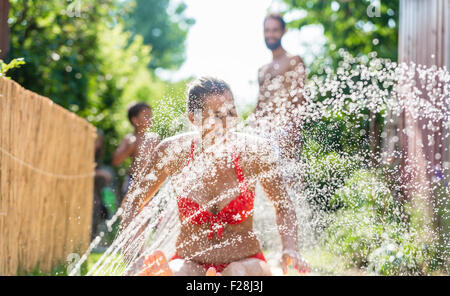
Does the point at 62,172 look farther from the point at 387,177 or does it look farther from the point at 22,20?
the point at 387,177

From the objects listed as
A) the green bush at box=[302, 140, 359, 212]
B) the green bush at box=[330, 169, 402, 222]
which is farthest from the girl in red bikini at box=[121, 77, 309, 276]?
the green bush at box=[330, 169, 402, 222]

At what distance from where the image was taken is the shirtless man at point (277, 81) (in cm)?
446

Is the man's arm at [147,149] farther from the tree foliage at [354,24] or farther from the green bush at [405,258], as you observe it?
the tree foliage at [354,24]

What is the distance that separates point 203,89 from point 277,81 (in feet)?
7.21

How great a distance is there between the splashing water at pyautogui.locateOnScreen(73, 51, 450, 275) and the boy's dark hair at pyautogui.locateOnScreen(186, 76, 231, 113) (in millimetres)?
319

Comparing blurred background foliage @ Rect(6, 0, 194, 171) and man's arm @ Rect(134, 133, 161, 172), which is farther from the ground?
blurred background foliage @ Rect(6, 0, 194, 171)

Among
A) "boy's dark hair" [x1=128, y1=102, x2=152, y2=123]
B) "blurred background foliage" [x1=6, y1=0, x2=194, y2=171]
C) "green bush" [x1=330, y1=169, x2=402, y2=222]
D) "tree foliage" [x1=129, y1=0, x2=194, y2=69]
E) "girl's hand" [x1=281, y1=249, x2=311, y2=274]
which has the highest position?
"tree foliage" [x1=129, y1=0, x2=194, y2=69]

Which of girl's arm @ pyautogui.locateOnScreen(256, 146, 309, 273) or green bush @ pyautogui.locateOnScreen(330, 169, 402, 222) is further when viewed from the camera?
green bush @ pyautogui.locateOnScreen(330, 169, 402, 222)

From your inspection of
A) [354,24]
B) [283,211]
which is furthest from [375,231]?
[354,24]

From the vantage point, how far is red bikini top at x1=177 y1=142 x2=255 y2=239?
8.64 ft

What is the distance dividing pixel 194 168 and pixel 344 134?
1.28 m

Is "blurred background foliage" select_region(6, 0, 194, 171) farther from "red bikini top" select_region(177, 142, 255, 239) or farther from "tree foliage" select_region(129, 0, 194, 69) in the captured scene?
"tree foliage" select_region(129, 0, 194, 69)

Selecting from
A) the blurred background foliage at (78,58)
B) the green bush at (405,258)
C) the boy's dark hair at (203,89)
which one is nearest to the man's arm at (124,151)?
the blurred background foliage at (78,58)

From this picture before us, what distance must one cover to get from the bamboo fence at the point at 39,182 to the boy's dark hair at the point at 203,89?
98 cm
